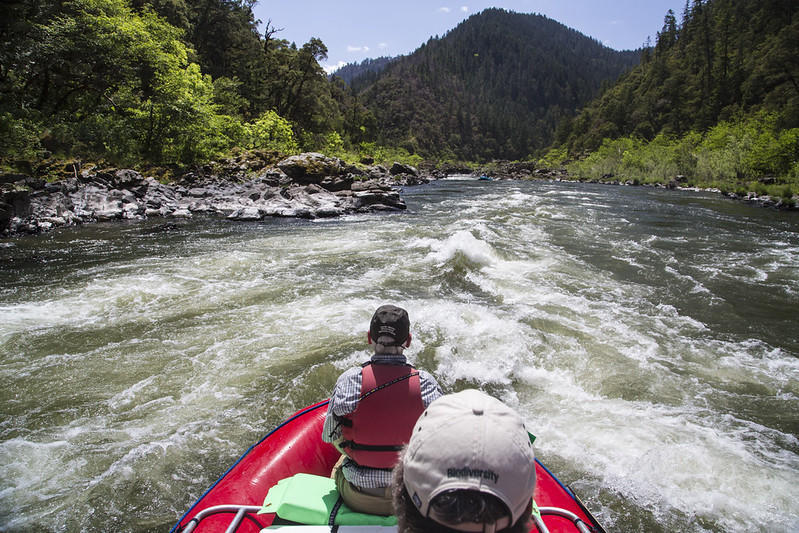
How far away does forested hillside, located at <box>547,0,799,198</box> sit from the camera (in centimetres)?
2891

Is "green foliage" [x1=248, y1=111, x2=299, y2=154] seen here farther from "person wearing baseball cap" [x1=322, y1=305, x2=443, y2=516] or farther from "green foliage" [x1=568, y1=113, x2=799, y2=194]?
"green foliage" [x1=568, y1=113, x2=799, y2=194]

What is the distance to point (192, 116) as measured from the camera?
18.7 metres

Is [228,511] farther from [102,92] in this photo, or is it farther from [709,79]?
[709,79]

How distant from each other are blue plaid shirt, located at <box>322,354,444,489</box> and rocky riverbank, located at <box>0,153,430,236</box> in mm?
13855

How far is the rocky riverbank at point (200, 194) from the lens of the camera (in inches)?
472

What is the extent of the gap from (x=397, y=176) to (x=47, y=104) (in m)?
27.1

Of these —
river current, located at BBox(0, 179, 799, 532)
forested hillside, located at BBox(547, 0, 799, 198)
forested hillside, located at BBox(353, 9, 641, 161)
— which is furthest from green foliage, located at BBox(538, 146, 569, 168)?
river current, located at BBox(0, 179, 799, 532)

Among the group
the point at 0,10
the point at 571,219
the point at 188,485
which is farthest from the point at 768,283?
the point at 0,10

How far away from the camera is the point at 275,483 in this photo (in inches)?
101

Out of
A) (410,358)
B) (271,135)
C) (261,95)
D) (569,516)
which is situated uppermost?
(261,95)

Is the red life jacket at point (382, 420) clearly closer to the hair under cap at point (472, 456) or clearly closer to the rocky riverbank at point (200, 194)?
the hair under cap at point (472, 456)

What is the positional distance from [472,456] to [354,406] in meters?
1.20

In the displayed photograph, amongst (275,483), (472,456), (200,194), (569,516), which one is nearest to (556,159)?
(200,194)

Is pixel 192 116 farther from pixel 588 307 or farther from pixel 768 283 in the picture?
pixel 768 283
